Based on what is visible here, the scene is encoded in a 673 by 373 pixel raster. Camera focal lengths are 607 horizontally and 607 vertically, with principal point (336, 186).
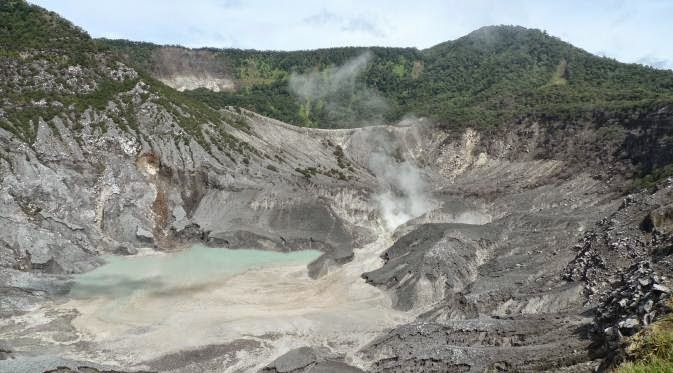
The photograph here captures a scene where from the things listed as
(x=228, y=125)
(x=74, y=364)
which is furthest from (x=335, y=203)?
(x=74, y=364)

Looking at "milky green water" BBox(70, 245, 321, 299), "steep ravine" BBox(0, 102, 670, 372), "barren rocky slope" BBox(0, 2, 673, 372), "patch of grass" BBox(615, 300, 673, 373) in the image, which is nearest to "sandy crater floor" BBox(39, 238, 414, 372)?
"milky green water" BBox(70, 245, 321, 299)

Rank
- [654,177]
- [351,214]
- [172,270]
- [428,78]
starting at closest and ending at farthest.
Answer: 1. [172,270]
2. [654,177]
3. [351,214]
4. [428,78]

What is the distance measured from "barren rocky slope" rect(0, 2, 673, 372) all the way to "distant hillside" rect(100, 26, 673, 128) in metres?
10.3

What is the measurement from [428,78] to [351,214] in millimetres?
65514

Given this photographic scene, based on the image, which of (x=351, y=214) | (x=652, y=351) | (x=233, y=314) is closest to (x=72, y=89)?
(x=351, y=214)

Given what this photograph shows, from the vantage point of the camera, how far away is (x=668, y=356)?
1063 centimetres

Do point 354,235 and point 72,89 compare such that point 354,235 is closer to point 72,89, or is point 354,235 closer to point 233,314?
point 233,314

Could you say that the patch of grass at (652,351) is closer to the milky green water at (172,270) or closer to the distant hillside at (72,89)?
the milky green water at (172,270)

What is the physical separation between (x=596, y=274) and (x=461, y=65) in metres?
95.5

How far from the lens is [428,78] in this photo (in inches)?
4852

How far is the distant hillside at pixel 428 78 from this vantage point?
90.2 m

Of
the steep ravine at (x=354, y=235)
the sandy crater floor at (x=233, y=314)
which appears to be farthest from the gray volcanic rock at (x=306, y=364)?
the sandy crater floor at (x=233, y=314)

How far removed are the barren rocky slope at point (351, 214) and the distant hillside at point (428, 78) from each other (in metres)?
10.3

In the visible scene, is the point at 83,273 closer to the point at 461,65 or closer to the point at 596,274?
the point at 596,274
